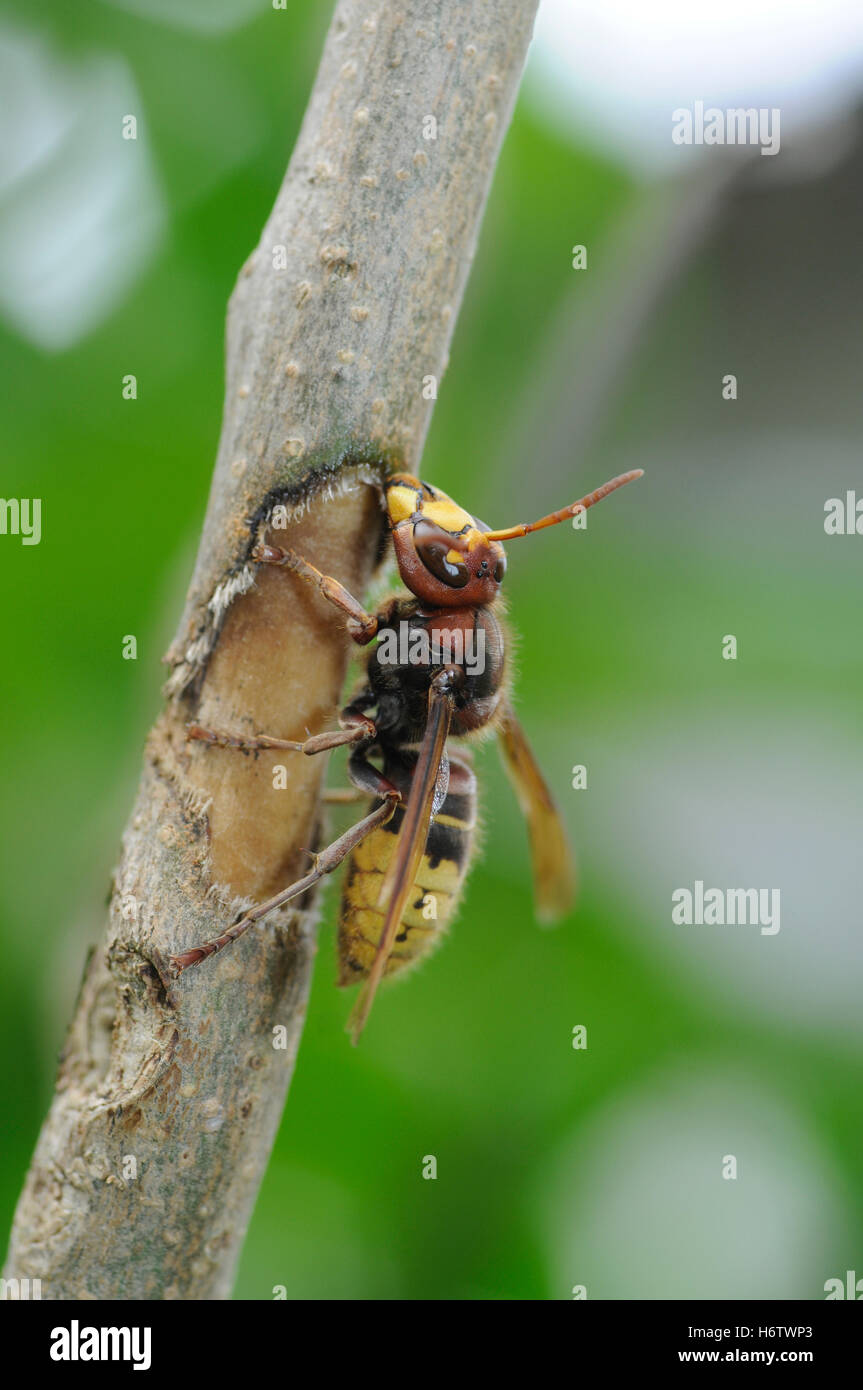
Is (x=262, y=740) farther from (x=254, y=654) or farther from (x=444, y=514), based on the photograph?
(x=444, y=514)

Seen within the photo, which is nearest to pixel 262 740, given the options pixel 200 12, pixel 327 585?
pixel 327 585

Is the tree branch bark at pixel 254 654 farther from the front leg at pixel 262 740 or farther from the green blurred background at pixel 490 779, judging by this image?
the green blurred background at pixel 490 779

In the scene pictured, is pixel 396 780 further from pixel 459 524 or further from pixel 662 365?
pixel 662 365

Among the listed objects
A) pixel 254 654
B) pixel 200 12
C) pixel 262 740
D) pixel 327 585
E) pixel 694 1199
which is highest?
pixel 200 12

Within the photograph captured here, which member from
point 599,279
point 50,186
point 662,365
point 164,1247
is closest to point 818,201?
point 662,365

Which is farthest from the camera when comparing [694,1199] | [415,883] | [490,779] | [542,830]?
[490,779]
